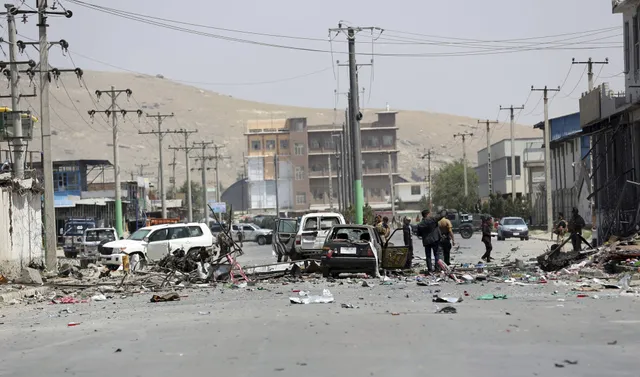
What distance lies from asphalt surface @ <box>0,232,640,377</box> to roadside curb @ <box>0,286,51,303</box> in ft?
10.5

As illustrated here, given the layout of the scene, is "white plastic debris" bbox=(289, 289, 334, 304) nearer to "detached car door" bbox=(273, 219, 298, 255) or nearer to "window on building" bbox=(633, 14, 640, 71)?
"detached car door" bbox=(273, 219, 298, 255)

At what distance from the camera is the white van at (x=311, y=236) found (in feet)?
113

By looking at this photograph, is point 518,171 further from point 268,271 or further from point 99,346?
point 99,346

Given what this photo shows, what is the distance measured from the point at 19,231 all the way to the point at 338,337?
26.5m

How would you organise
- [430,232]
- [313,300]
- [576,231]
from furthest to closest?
[576,231] → [430,232] → [313,300]

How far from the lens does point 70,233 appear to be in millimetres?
58188

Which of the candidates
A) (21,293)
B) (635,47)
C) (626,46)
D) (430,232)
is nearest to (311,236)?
(430,232)

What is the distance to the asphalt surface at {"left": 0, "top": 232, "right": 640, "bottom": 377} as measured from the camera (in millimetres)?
10930

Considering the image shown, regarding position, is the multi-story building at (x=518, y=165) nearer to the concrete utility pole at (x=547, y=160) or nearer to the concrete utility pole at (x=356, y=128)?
the concrete utility pole at (x=547, y=160)

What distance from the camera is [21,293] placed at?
25.8 meters

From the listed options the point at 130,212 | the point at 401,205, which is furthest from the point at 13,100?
the point at 401,205

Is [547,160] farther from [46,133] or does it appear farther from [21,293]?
[21,293]

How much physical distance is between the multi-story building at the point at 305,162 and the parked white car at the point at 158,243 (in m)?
114

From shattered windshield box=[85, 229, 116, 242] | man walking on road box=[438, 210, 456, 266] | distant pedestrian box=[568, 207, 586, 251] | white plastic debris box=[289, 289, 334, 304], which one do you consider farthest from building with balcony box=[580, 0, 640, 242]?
shattered windshield box=[85, 229, 116, 242]
